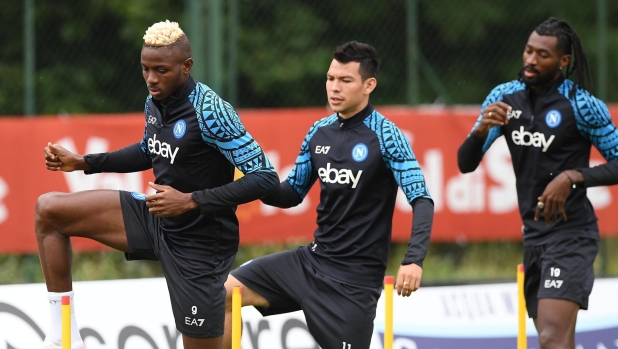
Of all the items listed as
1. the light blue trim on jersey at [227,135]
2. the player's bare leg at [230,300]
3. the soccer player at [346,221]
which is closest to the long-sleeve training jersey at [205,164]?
the light blue trim on jersey at [227,135]

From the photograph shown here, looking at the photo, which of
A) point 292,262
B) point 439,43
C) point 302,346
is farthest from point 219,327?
point 439,43

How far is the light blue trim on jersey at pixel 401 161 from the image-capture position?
17.7 feet

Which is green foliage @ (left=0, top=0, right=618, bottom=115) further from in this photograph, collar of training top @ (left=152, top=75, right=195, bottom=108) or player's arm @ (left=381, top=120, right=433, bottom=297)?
player's arm @ (left=381, top=120, right=433, bottom=297)

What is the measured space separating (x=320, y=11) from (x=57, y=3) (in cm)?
287

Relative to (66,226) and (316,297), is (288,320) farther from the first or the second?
(66,226)

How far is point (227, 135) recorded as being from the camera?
5.34 m

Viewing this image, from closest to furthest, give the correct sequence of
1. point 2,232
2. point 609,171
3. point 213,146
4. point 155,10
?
point 213,146
point 609,171
point 2,232
point 155,10

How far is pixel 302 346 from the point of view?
7.63m

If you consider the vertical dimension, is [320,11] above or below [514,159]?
above

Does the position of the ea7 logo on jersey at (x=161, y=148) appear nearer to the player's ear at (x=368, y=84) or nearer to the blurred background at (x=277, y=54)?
the player's ear at (x=368, y=84)

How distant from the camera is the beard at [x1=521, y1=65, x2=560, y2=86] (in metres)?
6.21

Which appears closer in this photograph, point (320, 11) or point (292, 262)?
point (292, 262)

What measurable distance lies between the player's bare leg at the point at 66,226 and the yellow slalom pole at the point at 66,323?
0.50 m

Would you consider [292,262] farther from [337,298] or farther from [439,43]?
[439,43]
